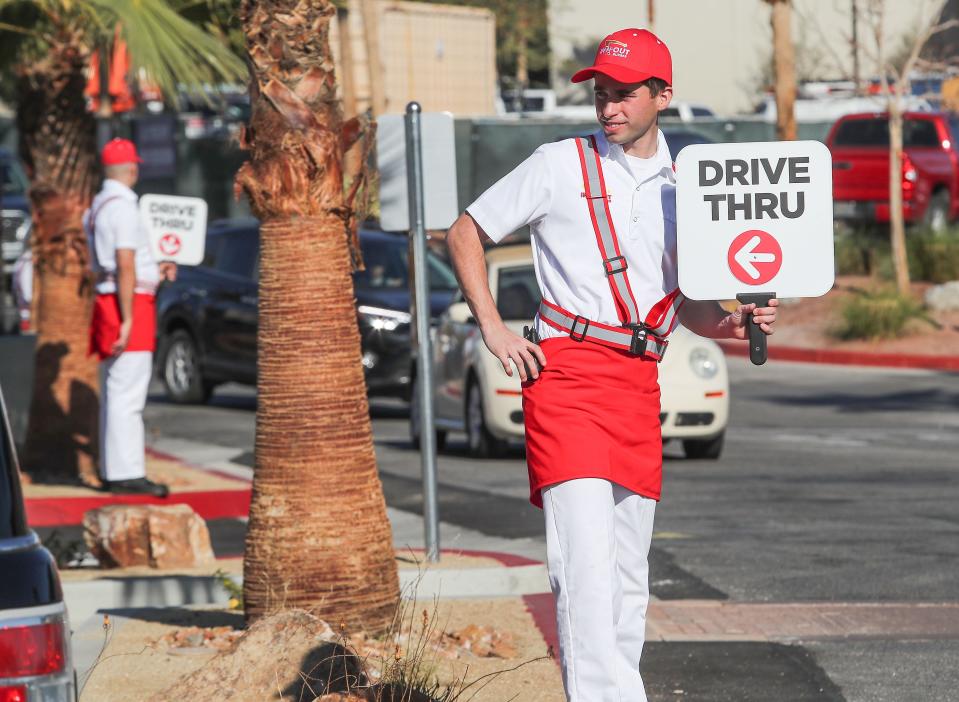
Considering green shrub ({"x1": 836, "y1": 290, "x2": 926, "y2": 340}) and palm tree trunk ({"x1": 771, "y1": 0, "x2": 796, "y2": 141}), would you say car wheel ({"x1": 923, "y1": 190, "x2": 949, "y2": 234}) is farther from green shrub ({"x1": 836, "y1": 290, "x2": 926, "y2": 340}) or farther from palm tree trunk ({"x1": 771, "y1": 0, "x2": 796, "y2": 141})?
green shrub ({"x1": 836, "y1": 290, "x2": 926, "y2": 340})

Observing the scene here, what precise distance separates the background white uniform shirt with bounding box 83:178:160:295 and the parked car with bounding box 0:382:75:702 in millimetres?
7646

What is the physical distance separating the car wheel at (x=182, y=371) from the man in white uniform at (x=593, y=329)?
48.3ft

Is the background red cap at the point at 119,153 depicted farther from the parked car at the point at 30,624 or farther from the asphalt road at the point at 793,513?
the parked car at the point at 30,624

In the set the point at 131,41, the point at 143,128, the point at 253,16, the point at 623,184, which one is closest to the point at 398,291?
the point at 131,41

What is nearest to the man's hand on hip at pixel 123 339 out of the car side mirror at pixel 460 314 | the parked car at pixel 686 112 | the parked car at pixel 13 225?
the car side mirror at pixel 460 314

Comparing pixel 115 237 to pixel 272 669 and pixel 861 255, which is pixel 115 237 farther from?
pixel 861 255

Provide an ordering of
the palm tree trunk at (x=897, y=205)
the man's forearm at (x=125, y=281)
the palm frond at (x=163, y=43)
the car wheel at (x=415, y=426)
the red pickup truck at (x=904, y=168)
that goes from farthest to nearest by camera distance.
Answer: the red pickup truck at (x=904, y=168)
the palm tree trunk at (x=897, y=205)
the car wheel at (x=415, y=426)
the palm frond at (x=163, y=43)
the man's forearm at (x=125, y=281)

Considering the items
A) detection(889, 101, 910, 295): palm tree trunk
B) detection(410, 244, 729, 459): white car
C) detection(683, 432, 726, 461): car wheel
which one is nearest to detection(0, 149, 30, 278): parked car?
detection(889, 101, 910, 295): palm tree trunk

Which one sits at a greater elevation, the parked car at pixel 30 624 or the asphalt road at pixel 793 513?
the parked car at pixel 30 624

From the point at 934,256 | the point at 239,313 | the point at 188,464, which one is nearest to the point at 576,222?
the point at 188,464

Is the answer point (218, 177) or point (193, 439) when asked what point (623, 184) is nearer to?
point (193, 439)

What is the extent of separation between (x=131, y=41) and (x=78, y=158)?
5.61 feet

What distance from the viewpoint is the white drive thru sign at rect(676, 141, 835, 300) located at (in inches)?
203

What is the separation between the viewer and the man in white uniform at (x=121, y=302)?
37.4 ft
